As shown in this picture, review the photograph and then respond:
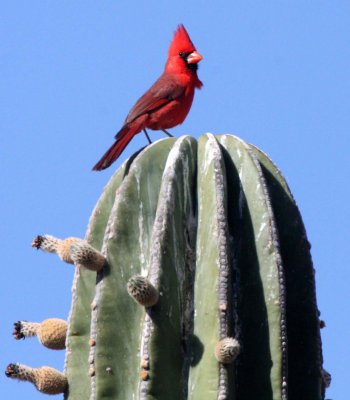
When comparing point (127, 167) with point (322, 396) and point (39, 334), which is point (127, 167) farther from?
point (322, 396)

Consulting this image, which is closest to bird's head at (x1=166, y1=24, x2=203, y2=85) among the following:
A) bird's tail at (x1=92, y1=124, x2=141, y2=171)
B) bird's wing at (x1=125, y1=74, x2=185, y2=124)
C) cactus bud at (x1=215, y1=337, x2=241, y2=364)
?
bird's wing at (x1=125, y1=74, x2=185, y2=124)

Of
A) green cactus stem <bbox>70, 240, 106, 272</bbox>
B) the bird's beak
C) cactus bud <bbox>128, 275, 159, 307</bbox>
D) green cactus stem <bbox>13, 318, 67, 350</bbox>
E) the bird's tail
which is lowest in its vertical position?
cactus bud <bbox>128, 275, 159, 307</bbox>

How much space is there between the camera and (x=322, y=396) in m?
3.42

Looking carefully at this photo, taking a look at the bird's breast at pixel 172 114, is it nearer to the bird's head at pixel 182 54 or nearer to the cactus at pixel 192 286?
the bird's head at pixel 182 54

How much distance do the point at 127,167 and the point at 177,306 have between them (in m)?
0.61

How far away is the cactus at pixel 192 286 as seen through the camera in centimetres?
300

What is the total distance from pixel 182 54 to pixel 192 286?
13.3 feet

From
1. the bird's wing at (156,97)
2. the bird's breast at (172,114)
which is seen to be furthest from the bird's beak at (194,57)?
the bird's breast at (172,114)

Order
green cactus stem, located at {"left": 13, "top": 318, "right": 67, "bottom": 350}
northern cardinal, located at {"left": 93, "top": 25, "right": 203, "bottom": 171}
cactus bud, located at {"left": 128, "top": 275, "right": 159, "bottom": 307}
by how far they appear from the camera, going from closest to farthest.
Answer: cactus bud, located at {"left": 128, "top": 275, "right": 159, "bottom": 307}, green cactus stem, located at {"left": 13, "top": 318, "right": 67, "bottom": 350}, northern cardinal, located at {"left": 93, "top": 25, "right": 203, "bottom": 171}

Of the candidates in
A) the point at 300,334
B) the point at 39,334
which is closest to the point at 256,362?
the point at 300,334

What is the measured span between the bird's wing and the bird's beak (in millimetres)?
481

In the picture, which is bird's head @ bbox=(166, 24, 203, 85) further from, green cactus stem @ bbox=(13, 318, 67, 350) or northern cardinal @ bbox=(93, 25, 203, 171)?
green cactus stem @ bbox=(13, 318, 67, 350)

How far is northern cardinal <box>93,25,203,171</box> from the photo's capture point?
5.48m

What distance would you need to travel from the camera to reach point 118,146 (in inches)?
208
